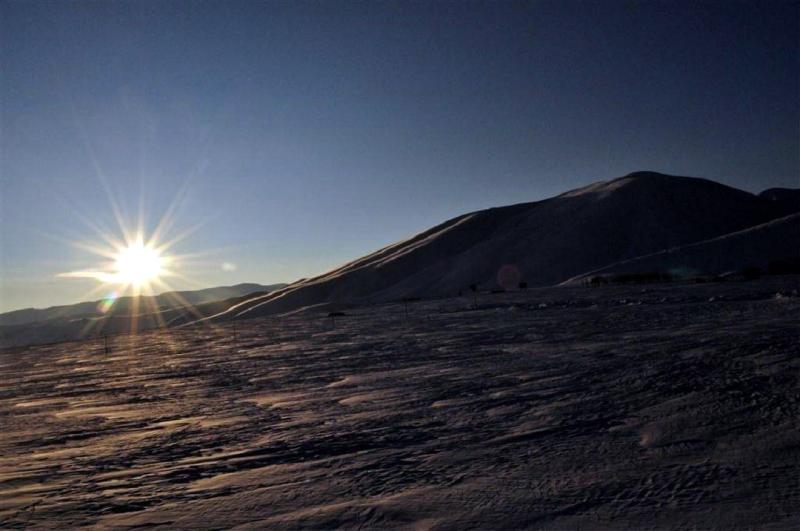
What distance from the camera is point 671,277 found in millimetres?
49750

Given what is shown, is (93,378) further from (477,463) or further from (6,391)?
(477,463)

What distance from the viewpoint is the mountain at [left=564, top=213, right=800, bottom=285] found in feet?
171

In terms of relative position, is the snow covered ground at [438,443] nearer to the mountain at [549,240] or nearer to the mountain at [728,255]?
the mountain at [728,255]

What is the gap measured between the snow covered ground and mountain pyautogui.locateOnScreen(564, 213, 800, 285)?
140 ft

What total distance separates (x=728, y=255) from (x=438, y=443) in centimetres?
5557

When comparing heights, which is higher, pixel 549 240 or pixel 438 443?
pixel 549 240

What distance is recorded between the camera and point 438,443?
6594 mm

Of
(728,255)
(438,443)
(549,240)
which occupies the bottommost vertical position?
A: (728,255)

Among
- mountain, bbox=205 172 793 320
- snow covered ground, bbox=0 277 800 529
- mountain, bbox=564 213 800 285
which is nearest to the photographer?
snow covered ground, bbox=0 277 800 529

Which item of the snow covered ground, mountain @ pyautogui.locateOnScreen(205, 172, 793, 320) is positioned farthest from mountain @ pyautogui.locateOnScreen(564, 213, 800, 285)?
the snow covered ground

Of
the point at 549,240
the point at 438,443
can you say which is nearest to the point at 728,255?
the point at 549,240

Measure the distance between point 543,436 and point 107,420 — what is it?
6.69 meters

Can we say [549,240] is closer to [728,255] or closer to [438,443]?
[728,255]

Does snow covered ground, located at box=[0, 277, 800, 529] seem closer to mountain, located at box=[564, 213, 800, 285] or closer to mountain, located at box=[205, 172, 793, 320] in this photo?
mountain, located at box=[564, 213, 800, 285]
